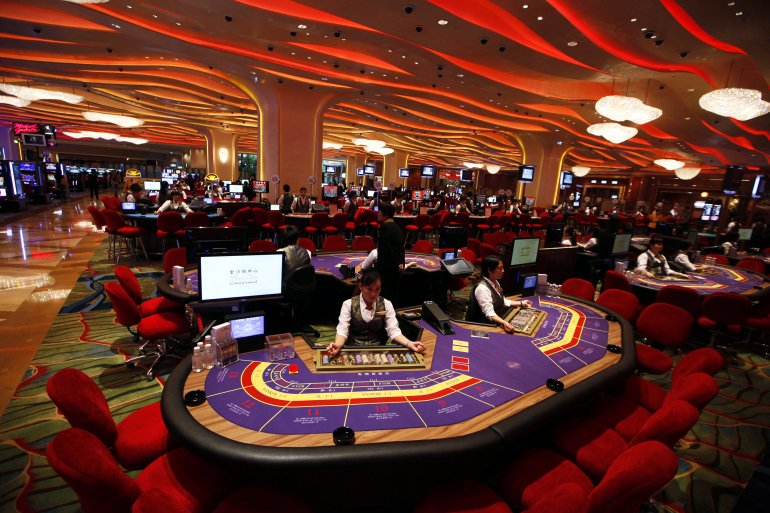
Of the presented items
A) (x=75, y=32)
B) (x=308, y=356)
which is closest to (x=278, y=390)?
(x=308, y=356)

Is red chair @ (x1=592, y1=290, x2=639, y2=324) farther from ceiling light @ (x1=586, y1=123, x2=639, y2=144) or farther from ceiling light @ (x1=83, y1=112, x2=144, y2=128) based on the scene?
ceiling light @ (x1=83, y1=112, x2=144, y2=128)

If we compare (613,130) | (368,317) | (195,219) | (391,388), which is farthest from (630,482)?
(613,130)

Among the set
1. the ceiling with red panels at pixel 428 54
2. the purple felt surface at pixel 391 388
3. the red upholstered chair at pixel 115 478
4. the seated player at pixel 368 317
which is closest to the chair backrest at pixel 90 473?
the red upholstered chair at pixel 115 478

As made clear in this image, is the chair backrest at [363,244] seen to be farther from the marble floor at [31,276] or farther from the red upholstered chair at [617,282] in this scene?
the marble floor at [31,276]

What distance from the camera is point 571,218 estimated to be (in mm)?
15938

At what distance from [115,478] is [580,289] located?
4064mm

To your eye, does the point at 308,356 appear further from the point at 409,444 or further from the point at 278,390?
the point at 409,444

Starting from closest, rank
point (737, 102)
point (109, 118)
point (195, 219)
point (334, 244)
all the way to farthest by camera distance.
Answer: point (737, 102) → point (334, 244) → point (195, 219) → point (109, 118)

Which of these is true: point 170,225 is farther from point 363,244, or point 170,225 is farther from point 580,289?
point 580,289

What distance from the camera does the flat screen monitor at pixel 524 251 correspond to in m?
4.44

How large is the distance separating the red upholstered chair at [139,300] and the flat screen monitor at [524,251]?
3.69 m

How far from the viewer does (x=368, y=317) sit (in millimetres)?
2586

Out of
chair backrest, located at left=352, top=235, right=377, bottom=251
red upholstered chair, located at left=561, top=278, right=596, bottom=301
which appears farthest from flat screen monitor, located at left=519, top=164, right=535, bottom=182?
red upholstered chair, located at left=561, top=278, right=596, bottom=301

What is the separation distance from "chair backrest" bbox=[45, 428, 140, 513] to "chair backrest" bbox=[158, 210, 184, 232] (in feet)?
20.7
